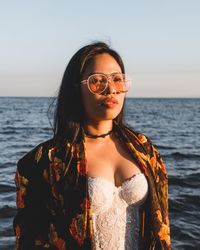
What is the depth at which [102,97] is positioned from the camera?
295 cm

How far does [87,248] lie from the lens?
280 cm

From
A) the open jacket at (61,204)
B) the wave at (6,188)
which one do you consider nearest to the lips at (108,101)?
the open jacket at (61,204)

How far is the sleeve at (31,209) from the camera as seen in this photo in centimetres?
287

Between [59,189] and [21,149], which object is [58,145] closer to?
[59,189]

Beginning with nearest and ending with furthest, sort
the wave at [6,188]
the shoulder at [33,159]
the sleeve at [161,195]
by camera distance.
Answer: the shoulder at [33,159] < the sleeve at [161,195] < the wave at [6,188]

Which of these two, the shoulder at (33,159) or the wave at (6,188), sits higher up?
the shoulder at (33,159)

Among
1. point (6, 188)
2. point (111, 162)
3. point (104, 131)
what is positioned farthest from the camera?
point (6, 188)

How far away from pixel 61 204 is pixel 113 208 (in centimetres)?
35

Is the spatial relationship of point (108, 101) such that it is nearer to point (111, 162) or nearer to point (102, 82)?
point (102, 82)

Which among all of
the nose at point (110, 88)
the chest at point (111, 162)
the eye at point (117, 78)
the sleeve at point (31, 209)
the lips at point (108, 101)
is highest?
the eye at point (117, 78)

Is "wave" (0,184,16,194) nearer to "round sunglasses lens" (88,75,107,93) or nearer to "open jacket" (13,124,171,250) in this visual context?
"open jacket" (13,124,171,250)

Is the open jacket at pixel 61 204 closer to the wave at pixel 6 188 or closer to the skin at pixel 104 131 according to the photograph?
the skin at pixel 104 131

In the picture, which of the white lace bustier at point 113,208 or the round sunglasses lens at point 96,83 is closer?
the white lace bustier at point 113,208

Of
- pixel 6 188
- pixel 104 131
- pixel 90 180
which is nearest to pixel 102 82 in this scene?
pixel 104 131
